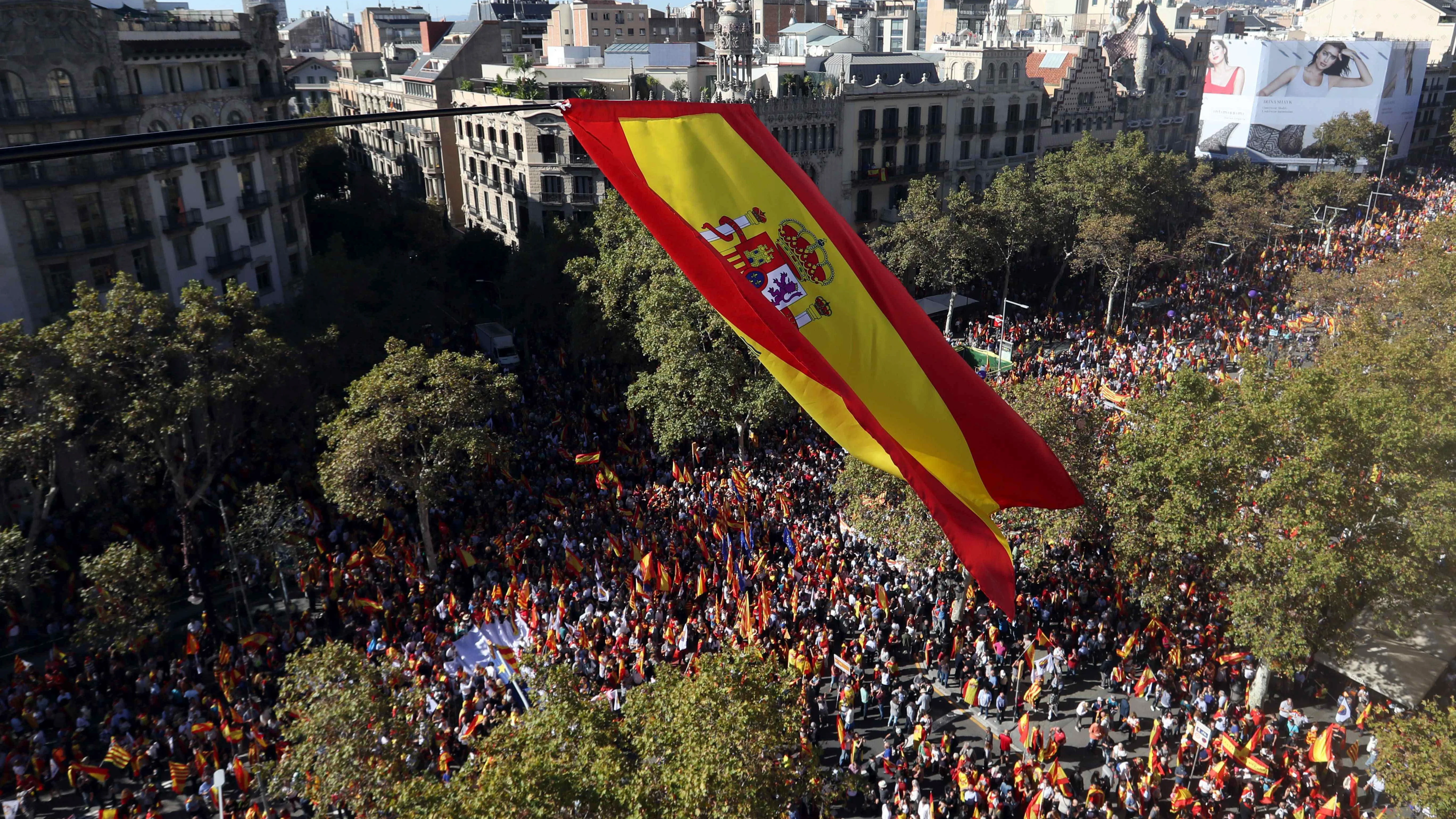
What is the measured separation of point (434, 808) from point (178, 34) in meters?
39.3

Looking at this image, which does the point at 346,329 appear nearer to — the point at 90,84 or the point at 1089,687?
the point at 90,84

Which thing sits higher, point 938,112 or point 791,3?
point 791,3

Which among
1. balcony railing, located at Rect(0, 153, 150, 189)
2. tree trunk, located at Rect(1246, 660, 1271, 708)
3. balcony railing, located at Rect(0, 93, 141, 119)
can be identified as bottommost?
tree trunk, located at Rect(1246, 660, 1271, 708)

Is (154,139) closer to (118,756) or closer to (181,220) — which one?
(118,756)

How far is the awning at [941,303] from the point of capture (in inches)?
1950

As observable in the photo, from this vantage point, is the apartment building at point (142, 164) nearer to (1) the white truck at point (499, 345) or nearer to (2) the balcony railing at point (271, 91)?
(2) the balcony railing at point (271, 91)

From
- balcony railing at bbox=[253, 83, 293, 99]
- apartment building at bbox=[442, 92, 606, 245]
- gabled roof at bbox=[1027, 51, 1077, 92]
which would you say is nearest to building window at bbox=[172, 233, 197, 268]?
balcony railing at bbox=[253, 83, 293, 99]

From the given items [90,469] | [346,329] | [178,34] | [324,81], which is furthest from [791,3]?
[90,469]

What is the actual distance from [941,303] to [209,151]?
3540 centimetres

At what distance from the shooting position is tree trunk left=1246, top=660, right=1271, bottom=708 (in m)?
21.3

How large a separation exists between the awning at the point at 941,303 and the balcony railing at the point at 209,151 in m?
33.7

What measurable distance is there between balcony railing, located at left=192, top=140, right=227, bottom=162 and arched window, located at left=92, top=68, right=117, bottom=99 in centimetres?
362

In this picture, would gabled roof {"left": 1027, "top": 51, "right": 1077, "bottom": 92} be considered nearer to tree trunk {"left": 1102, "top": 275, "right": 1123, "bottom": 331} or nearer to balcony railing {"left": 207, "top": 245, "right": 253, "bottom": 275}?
tree trunk {"left": 1102, "top": 275, "right": 1123, "bottom": 331}

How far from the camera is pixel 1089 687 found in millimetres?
22656
